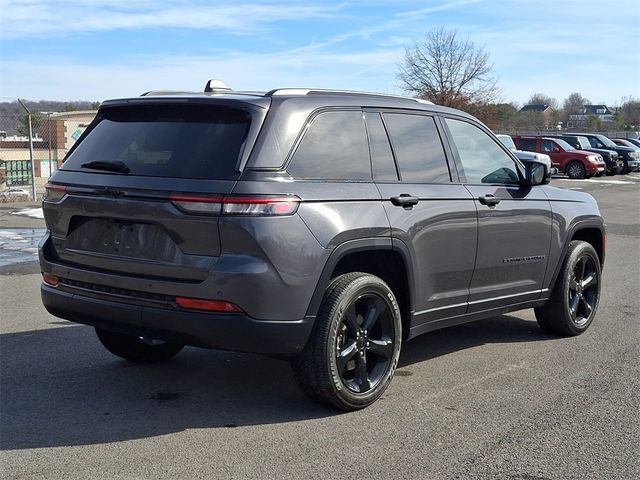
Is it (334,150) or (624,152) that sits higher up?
(334,150)

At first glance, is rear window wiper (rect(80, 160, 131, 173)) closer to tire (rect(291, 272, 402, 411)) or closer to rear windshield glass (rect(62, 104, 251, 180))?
rear windshield glass (rect(62, 104, 251, 180))

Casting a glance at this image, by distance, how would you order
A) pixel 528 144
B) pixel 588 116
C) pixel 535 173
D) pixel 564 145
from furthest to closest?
pixel 588 116, pixel 564 145, pixel 528 144, pixel 535 173

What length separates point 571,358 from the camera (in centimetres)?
592

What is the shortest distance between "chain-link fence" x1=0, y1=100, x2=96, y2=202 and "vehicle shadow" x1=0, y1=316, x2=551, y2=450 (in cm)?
716

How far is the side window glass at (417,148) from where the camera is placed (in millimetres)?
5113

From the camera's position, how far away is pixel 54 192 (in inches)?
188

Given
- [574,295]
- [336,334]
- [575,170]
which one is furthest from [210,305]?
[575,170]

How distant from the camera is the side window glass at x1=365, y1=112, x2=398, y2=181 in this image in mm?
4895

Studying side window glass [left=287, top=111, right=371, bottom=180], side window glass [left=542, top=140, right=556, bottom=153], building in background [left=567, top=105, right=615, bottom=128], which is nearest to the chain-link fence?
side window glass [left=287, top=111, right=371, bottom=180]

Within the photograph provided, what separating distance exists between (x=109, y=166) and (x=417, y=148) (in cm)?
207

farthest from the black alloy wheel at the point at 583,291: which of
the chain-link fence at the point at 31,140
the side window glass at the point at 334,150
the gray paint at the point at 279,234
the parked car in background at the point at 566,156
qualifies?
the parked car in background at the point at 566,156

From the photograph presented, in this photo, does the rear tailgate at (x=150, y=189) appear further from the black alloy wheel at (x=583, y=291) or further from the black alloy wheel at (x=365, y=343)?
the black alloy wheel at (x=583, y=291)

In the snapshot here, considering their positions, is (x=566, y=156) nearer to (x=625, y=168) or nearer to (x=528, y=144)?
(x=528, y=144)

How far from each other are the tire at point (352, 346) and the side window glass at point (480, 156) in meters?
1.41
